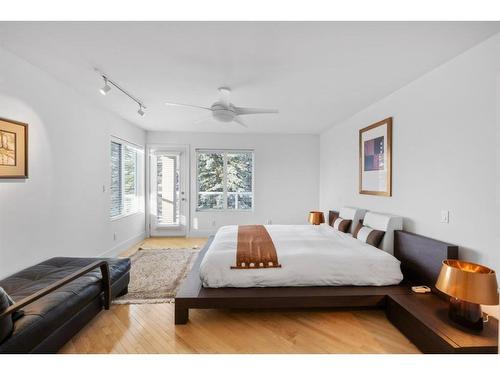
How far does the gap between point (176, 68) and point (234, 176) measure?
11.4 feet

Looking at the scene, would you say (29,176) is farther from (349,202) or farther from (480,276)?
(349,202)

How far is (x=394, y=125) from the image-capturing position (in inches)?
117

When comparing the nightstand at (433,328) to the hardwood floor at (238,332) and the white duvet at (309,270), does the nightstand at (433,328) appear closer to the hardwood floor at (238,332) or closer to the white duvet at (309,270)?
the hardwood floor at (238,332)

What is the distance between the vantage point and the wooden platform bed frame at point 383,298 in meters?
1.85

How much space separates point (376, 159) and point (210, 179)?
3544 millimetres

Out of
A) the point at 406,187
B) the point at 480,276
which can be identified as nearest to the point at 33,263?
the point at 480,276

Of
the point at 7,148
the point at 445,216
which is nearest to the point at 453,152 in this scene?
the point at 445,216

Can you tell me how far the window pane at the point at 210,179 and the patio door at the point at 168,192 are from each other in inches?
13.4

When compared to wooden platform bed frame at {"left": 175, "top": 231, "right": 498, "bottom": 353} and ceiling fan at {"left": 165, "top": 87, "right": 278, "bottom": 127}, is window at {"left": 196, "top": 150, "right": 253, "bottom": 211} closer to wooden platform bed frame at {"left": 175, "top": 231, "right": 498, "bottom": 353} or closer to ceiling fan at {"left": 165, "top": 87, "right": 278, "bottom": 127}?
ceiling fan at {"left": 165, "top": 87, "right": 278, "bottom": 127}

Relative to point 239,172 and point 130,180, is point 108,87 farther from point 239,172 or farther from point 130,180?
point 239,172

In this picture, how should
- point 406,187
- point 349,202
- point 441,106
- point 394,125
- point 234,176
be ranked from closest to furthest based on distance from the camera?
1. point 441,106
2. point 406,187
3. point 394,125
4. point 349,202
5. point 234,176

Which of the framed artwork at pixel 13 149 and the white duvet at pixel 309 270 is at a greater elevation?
the framed artwork at pixel 13 149

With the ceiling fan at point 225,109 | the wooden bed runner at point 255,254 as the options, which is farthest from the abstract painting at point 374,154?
the wooden bed runner at point 255,254

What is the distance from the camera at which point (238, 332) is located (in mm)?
2012
